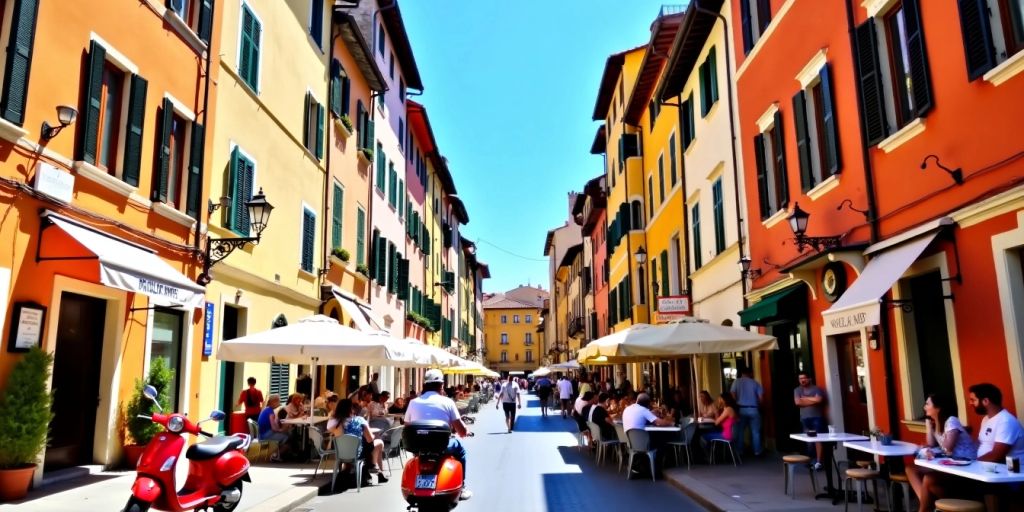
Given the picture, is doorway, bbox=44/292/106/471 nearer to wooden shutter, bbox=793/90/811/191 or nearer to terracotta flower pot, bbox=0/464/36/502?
terracotta flower pot, bbox=0/464/36/502

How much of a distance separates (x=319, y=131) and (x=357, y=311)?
5291mm

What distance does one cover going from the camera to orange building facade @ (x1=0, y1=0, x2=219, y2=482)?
820 cm

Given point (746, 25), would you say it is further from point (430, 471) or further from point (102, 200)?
point (102, 200)

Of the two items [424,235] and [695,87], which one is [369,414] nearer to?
[695,87]

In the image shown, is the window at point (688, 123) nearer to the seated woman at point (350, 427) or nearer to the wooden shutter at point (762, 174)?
the wooden shutter at point (762, 174)

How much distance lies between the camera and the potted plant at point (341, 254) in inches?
788

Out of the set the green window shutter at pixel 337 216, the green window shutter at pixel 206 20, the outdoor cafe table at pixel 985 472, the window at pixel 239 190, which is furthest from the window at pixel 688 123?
the outdoor cafe table at pixel 985 472

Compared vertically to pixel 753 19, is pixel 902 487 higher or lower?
lower

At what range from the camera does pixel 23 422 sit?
7.78 meters

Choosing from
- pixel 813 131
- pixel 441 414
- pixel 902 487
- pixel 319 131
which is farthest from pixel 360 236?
pixel 902 487

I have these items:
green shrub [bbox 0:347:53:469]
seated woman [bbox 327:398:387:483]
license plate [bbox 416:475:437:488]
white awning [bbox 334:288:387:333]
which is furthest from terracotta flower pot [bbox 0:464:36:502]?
white awning [bbox 334:288:387:333]

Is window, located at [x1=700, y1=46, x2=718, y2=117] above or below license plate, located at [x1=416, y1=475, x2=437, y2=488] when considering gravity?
above

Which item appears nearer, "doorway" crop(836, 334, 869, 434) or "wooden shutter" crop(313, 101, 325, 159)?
"doorway" crop(836, 334, 869, 434)

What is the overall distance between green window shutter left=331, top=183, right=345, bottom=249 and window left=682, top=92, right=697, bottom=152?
33.0 feet
